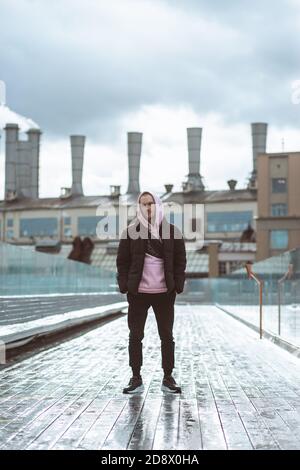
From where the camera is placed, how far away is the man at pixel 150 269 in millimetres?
8609

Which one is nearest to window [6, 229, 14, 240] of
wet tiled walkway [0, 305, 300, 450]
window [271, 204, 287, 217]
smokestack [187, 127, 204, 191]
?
smokestack [187, 127, 204, 191]

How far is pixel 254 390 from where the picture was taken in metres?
9.13

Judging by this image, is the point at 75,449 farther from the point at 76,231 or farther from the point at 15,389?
the point at 76,231

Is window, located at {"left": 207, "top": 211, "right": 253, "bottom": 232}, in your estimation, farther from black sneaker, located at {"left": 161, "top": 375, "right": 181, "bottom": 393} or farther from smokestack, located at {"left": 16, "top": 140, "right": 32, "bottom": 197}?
black sneaker, located at {"left": 161, "top": 375, "right": 181, "bottom": 393}

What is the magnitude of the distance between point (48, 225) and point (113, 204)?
8236mm

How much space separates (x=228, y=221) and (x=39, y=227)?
72.5 ft

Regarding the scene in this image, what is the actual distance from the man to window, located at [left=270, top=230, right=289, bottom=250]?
236 feet

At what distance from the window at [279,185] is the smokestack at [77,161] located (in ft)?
86.9

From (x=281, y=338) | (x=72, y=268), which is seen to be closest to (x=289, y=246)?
(x=72, y=268)

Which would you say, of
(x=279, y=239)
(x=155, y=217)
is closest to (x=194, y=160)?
(x=279, y=239)

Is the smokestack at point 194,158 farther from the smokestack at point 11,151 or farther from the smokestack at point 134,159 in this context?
the smokestack at point 11,151

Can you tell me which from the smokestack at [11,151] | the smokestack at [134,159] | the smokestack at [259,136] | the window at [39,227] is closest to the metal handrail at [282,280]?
the smokestack at [259,136]

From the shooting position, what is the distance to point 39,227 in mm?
102062

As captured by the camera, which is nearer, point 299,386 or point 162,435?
point 162,435
